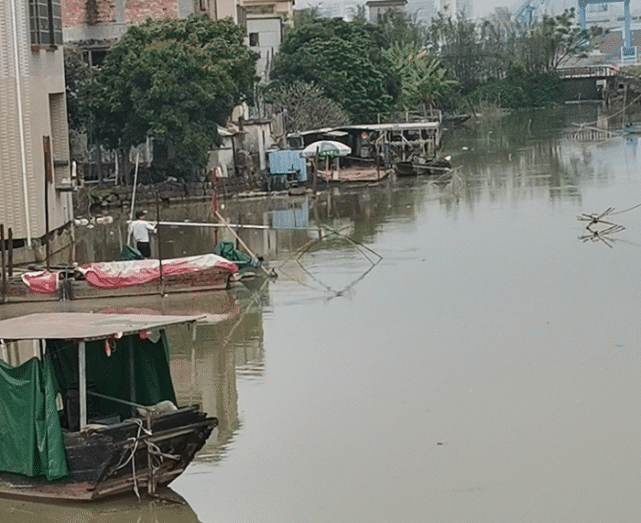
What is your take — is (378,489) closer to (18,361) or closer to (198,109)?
(18,361)

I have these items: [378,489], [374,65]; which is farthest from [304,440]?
[374,65]

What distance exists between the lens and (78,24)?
36.1 m

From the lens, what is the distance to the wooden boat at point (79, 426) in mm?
10000

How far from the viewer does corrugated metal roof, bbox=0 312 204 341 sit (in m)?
9.97

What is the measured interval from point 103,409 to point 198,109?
72.8 feet

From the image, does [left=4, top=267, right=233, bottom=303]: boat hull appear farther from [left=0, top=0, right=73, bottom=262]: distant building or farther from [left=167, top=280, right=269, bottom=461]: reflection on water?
[left=0, top=0, right=73, bottom=262]: distant building

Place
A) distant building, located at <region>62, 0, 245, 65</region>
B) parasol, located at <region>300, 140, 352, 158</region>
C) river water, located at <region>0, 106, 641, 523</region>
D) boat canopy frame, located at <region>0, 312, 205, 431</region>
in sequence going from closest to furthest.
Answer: boat canopy frame, located at <region>0, 312, 205, 431</region>, river water, located at <region>0, 106, 641, 523</region>, parasol, located at <region>300, 140, 352, 158</region>, distant building, located at <region>62, 0, 245, 65</region>

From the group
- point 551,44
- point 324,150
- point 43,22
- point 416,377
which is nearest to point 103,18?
point 324,150

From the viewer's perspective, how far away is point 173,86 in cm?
3175

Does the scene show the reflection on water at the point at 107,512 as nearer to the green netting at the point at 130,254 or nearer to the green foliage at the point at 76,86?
the green netting at the point at 130,254

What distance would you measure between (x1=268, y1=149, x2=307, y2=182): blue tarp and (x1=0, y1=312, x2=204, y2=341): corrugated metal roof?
26.1m

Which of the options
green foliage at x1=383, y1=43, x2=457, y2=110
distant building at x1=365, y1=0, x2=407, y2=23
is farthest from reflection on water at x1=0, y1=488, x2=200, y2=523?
distant building at x1=365, y1=0, x2=407, y2=23

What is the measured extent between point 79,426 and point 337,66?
4176 cm

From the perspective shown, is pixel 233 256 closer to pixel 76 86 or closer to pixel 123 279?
pixel 123 279
